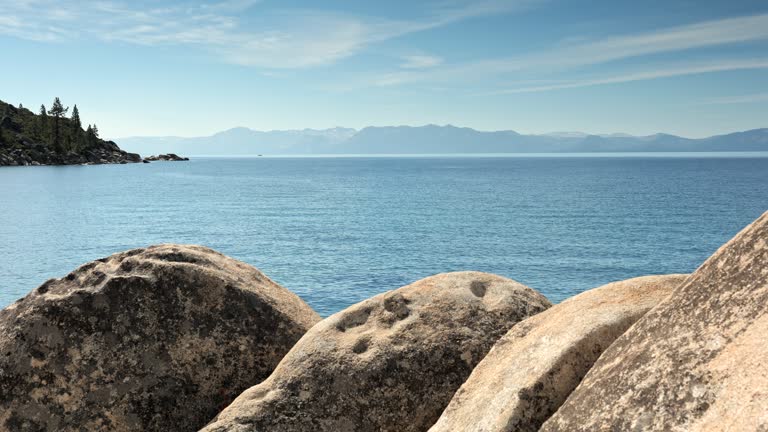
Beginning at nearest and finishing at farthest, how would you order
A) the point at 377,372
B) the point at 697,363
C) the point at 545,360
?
A: the point at 697,363
the point at 545,360
the point at 377,372

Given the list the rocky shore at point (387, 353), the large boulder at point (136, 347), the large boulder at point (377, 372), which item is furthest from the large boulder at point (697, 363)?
the large boulder at point (136, 347)

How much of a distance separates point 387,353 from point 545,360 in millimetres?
2650

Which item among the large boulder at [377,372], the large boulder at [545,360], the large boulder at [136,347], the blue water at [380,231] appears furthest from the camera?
the blue water at [380,231]

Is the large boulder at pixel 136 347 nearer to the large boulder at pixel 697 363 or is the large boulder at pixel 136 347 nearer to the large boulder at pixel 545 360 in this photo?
the large boulder at pixel 545 360

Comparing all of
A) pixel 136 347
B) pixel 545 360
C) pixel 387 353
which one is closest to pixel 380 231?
pixel 136 347

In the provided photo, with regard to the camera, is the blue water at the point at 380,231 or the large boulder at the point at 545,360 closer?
the large boulder at the point at 545,360

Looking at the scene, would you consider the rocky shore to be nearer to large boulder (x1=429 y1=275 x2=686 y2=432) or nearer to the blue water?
large boulder (x1=429 y1=275 x2=686 y2=432)

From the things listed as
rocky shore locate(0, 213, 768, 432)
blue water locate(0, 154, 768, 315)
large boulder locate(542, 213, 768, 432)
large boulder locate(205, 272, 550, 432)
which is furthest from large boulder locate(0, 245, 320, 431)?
blue water locate(0, 154, 768, 315)

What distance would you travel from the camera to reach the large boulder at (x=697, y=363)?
15.2 ft

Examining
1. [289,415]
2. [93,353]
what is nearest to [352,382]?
[289,415]

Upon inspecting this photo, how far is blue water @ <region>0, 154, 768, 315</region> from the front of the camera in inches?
2206

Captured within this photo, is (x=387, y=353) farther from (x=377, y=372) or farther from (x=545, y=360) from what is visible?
(x=545, y=360)

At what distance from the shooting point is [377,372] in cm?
861

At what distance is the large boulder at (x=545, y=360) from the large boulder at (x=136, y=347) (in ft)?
13.1
